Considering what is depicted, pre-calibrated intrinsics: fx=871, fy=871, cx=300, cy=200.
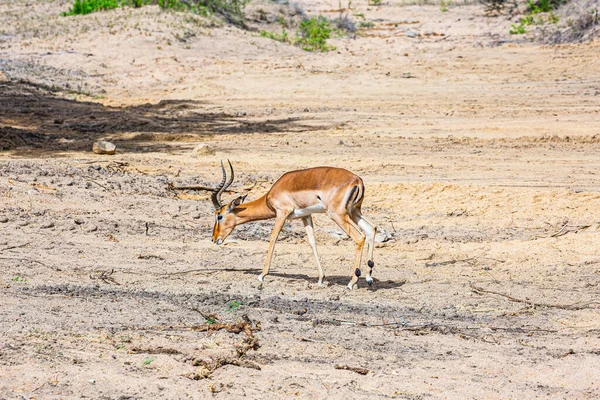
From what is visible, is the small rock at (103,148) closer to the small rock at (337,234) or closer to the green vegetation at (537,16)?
the small rock at (337,234)

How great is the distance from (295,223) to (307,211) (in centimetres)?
303

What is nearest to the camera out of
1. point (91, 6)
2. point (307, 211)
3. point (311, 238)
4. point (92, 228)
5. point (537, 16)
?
point (307, 211)

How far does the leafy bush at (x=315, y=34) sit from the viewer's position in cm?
2873

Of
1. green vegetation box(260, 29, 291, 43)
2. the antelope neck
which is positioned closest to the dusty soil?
the antelope neck

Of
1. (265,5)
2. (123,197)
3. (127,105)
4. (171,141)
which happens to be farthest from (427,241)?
Answer: (265,5)

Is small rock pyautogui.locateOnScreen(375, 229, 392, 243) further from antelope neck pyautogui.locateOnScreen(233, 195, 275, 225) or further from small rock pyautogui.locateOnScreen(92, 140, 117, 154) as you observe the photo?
small rock pyautogui.locateOnScreen(92, 140, 117, 154)

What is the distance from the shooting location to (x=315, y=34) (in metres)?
29.7

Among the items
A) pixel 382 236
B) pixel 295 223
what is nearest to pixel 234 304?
pixel 382 236

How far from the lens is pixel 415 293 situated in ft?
31.9

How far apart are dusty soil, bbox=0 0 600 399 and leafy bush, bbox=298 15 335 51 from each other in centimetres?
67

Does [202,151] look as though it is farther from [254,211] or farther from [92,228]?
[254,211]

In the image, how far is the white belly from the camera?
1003 centimetres

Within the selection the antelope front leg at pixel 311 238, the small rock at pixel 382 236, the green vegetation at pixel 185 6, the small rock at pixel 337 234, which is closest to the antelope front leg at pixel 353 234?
the antelope front leg at pixel 311 238

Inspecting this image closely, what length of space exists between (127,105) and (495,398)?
17.3 m
